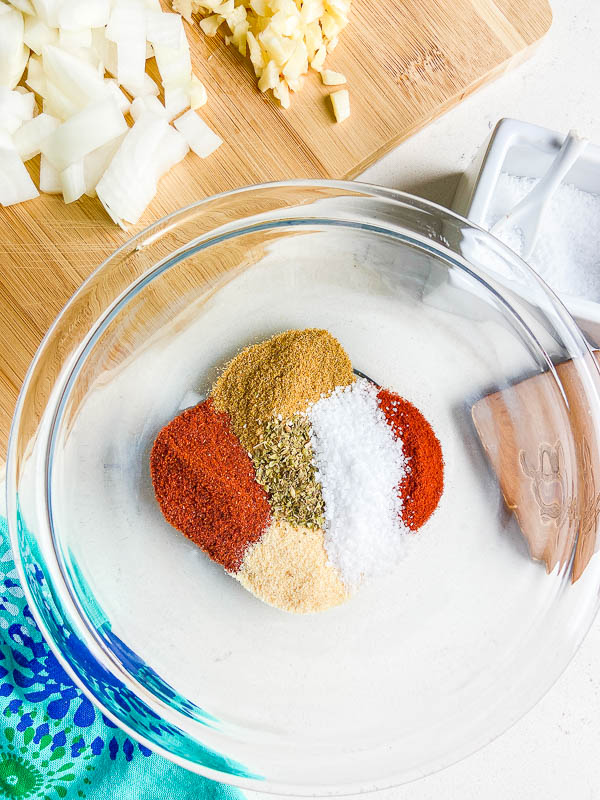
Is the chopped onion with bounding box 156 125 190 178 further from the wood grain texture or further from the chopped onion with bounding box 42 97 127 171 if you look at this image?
the wood grain texture

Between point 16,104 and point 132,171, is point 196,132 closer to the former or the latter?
point 132,171

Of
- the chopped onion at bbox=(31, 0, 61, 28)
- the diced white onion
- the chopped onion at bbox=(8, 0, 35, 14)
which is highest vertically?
the chopped onion at bbox=(8, 0, 35, 14)

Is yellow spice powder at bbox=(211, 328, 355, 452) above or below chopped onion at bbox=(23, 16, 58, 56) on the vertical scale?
below

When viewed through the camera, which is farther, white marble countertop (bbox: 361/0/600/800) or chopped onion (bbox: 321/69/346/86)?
white marble countertop (bbox: 361/0/600/800)

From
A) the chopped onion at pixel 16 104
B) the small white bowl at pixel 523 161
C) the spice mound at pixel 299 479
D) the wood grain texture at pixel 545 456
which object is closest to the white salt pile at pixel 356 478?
the spice mound at pixel 299 479

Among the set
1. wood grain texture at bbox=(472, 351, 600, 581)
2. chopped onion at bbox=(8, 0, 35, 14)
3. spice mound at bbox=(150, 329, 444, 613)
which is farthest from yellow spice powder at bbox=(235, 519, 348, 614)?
chopped onion at bbox=(8, 0, 35, 14)

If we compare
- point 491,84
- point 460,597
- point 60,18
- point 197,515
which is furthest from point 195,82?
point 460,597
